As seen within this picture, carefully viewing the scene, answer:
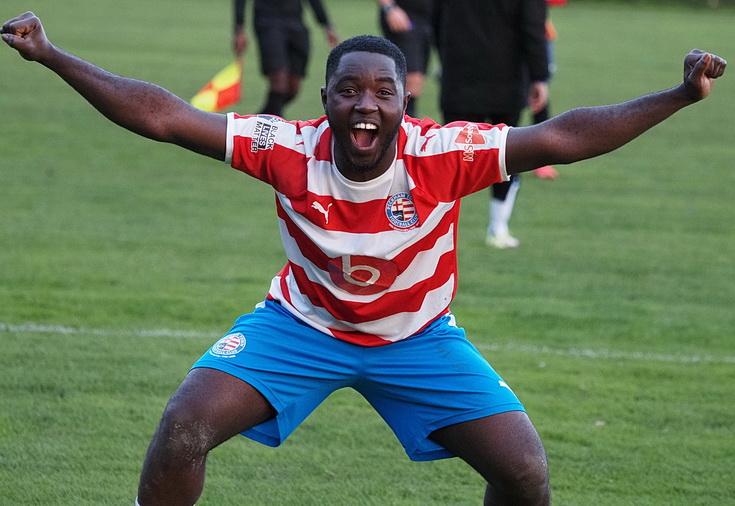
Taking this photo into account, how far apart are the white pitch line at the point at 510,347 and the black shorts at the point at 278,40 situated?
5989 millimetres

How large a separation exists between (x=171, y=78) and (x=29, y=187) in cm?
789

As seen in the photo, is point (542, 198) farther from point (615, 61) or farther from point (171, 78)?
point (615, 61)

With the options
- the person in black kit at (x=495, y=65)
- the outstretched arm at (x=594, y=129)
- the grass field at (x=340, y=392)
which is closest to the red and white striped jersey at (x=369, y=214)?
the outstretched arm at (x=594, y=129)

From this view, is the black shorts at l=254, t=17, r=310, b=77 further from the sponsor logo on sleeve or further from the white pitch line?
the sponsor logo on sleeve

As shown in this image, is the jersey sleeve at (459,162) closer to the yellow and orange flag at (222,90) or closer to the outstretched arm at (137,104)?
the outstretched arm at (137,104)

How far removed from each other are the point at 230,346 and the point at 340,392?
2314 millimetres

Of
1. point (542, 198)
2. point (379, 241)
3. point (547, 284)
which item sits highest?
point (379, 241)

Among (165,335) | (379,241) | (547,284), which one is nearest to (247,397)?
(379,241)

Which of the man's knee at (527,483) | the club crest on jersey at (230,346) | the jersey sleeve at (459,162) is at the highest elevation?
the jersey sleeve at (459,162)

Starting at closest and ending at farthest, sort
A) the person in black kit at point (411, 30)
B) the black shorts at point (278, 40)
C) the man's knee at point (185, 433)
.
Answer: the man's knee at point (185, 433)
the person in black kit at point (411, 30)
the black shorts at point (278, 40)

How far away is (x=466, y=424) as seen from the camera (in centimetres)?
407

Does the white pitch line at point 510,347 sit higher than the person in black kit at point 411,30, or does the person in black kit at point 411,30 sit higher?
the white pitch line at point 510,347

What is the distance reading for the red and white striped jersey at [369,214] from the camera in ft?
13.6

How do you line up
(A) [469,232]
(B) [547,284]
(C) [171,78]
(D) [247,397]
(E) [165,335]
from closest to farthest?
1. (D) [247,397]
2. (E) [165,335]
3. (B) [547,284]
4. (A) [469,232]
5. (C) [171,78]
